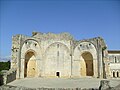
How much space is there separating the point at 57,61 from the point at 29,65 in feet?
17.3

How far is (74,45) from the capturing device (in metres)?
37.6

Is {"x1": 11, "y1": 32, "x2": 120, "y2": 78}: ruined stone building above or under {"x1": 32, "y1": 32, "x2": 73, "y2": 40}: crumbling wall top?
under

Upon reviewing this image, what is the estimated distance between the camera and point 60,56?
37.3 m

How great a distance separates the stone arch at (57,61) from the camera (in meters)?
37.0

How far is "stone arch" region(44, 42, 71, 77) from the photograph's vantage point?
3703cm

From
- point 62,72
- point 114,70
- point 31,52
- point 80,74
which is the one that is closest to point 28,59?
point 31,52

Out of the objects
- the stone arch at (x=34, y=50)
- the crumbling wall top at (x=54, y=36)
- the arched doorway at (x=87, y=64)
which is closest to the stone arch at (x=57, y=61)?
the stone arch at (x=34, y=50)

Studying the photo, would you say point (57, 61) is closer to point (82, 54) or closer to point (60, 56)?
point (60, 56)

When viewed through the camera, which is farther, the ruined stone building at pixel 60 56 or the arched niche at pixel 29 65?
the arched niche at pixel 29 65

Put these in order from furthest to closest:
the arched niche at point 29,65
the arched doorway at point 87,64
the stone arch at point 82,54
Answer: the arched doorway at point 87,64 < the arched niche at point 29,65 < the stone arch at point 82,54

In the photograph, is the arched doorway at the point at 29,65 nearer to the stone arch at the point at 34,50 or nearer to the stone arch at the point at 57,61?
the stone arch at the point at 34,50

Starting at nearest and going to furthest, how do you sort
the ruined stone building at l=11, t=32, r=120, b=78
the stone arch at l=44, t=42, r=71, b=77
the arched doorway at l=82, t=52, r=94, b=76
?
the ruined stone building at l=11, t=32, r=120, b=78 < the stone arch at l=44, t=42, r=71, b=77 < the arched doorway at l=82, t=52, r=94, b=76

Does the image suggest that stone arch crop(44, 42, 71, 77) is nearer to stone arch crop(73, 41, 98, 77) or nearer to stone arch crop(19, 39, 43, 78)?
stone arch crop(19, 39, 43, 78)

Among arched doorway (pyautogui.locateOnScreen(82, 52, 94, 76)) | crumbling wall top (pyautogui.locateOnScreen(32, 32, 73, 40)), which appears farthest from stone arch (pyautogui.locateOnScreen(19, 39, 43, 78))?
arched doorway (pyautogui.locateOnScreen(82, 52, 94, 76))
